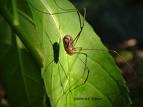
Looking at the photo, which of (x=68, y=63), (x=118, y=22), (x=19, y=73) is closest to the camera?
(x=68, y=63)

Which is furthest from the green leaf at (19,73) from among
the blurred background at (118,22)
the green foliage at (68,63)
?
the blurred background at (118,22)

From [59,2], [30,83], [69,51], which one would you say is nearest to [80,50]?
[69,51]

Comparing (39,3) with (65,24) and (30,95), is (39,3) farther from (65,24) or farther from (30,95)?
(30,95)

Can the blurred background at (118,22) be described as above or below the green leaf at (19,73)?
above

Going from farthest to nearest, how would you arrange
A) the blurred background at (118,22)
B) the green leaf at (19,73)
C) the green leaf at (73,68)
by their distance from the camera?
the blurred background at (118,22) < the green leaf at (19,73) < the green leaf at (73,68)

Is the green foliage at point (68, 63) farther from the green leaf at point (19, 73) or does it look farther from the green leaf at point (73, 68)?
the green leaf at point (19, 73)

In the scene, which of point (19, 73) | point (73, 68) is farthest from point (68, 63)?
point (19, 73)

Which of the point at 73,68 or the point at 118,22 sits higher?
the point at 118,22

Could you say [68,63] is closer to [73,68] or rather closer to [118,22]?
[73,68]

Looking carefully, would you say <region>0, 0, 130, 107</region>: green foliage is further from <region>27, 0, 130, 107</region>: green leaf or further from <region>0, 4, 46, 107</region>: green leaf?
<region>0, 4, 46, 107</region>: green leaf
